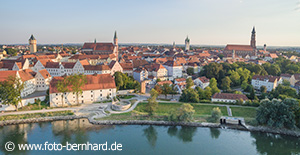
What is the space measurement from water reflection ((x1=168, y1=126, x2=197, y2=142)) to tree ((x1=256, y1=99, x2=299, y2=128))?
7869 millimetres

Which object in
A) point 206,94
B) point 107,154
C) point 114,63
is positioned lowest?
point 107,154

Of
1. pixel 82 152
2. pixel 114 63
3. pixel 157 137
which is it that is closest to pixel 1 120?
pixel 82 152

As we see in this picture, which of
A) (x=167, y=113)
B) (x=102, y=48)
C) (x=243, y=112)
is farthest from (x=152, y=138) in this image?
(x=102, y=48)

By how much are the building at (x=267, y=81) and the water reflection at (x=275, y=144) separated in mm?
19966

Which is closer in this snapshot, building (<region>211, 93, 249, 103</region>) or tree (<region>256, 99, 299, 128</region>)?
tree (<region>256, 99, 299, 128</region>)

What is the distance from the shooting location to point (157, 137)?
22.9 m

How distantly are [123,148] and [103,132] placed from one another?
13.3 ft

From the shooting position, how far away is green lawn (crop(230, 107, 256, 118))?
27500 mm

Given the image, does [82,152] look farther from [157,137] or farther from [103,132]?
[157,137]

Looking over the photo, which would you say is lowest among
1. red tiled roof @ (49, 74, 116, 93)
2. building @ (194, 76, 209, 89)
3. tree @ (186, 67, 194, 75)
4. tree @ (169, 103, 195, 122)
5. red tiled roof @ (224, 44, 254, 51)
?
tree @ (169, 103, 195, 122)

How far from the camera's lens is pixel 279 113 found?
23.7 m

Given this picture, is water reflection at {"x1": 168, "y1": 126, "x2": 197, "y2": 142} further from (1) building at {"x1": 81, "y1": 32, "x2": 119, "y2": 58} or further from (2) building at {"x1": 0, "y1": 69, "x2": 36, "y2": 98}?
(1) building at {"x1": 81, "y1": 32, "x2": 119, "y2": 58}

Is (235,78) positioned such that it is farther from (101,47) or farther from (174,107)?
(101,47)

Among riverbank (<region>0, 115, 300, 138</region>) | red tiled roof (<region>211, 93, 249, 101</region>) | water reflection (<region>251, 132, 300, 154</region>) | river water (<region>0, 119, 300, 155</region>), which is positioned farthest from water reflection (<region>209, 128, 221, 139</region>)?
red tiled roof (<region>211, 93, 249, 101</region>)
